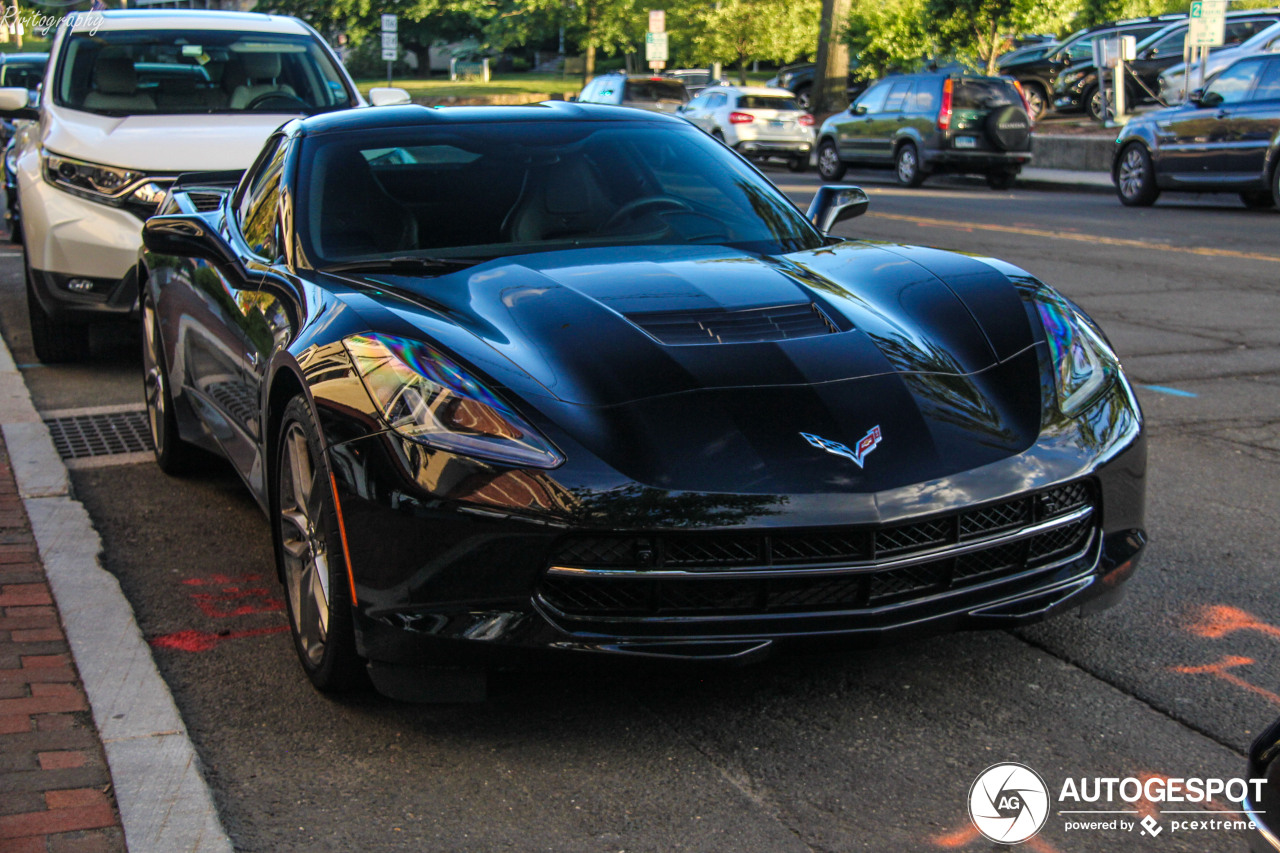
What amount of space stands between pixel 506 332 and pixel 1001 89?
20.2 meters

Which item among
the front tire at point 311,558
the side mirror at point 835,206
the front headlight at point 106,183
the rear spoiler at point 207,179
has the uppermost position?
the side mirror at point 835,206

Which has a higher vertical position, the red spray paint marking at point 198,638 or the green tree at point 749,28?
the green tree at point 749,28

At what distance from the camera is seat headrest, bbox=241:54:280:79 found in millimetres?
9008

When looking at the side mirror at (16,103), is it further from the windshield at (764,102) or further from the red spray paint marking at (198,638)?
the windshield at (764,102)

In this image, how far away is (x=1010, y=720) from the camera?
320 cm

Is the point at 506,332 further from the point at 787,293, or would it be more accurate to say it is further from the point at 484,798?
the point at 484,798

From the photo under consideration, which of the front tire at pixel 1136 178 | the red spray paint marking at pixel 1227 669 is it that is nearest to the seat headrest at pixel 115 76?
the red spray paint marking at pixel 1227 669

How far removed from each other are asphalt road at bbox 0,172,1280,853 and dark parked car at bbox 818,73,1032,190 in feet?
56.5

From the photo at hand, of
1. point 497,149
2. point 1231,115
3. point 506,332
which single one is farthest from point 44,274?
point 1231,115

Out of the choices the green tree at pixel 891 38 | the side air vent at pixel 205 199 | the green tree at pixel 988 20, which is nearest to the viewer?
the side air vent at pixel 205 199

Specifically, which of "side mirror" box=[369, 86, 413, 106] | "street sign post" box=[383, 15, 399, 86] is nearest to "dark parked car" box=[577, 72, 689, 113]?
"street sign post" box=[383, 15, 399, 86]

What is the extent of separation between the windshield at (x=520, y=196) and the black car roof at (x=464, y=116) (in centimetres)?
5

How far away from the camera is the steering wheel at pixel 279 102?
882 centimetres

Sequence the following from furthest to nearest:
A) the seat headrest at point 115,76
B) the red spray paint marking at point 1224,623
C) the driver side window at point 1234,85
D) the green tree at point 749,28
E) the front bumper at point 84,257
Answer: the green tree at point 749,28, the driver side window at point 1234,85, the seat headrest at point 115,76, the front bumper at point 84,257, the red spray paint marking at point 1224,623
